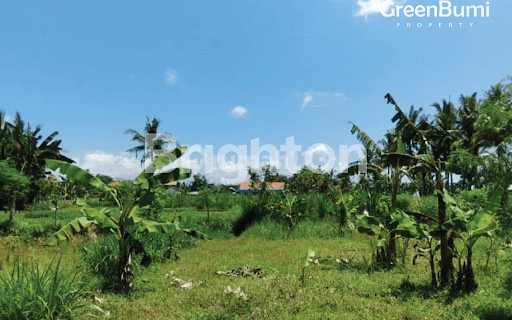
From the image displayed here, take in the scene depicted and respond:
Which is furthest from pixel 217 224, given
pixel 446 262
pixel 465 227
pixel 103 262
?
pixel 465 227

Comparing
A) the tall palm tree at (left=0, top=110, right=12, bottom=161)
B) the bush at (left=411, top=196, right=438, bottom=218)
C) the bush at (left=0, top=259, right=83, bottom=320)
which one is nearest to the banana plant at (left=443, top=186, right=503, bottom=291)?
the bush at (left=0, top=259, right=83, bottom=320)

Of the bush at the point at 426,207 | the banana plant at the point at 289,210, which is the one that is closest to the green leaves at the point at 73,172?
the banana plant at the point at 289,210

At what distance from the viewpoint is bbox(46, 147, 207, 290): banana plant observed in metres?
5.92

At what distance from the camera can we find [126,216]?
6.23 metres

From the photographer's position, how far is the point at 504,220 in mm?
4656

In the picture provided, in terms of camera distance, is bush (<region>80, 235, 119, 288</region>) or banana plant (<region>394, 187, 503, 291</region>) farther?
bush (<region>80, 235, 119, 288</region>)

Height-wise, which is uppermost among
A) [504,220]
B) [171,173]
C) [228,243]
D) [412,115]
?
[412,115]

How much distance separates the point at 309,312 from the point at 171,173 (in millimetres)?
3586

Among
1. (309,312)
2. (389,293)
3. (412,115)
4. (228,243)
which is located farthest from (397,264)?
(412,115)

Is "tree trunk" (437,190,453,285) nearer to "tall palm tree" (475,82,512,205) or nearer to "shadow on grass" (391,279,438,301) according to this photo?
"shadow on grass" (391,279,438,301)

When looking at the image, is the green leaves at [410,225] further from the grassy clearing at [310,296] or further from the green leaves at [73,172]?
the green leaves at [73,172]

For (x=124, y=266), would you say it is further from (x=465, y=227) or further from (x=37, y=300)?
(x=465, y=227)

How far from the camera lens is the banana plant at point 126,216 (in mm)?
5922

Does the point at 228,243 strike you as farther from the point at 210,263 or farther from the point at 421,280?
the point at 421,280
